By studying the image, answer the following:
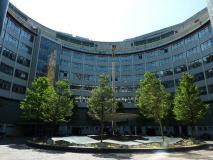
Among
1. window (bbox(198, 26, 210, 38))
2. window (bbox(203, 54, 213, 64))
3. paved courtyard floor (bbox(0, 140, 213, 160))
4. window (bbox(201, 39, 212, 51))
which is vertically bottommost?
paved courtyard floor (bbox(0, 140, 213, 160))

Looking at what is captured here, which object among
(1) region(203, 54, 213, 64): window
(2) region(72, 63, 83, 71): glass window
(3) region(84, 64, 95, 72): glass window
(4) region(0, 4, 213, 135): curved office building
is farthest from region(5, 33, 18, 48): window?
(1) region(203, 54, 213, 64): window

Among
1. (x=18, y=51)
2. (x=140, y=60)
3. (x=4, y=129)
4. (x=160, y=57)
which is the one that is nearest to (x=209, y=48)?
(x=160, y=57)

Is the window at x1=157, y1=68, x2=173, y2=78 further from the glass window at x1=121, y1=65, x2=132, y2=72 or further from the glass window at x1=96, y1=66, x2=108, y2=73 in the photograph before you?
the glass window at x1=96, y1=66, x2=108, y2=73

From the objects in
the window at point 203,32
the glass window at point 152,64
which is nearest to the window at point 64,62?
the glass window at point 152,64

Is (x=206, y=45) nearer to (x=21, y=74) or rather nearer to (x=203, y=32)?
(x=203, y=32)

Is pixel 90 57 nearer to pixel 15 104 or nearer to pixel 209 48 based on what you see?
pixel 15 104

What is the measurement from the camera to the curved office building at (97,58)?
4828 centimetres

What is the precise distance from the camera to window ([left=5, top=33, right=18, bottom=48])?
4724cm

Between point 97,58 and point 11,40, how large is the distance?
29701mm

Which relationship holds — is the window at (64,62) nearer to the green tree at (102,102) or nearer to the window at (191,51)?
the window at (191,51)

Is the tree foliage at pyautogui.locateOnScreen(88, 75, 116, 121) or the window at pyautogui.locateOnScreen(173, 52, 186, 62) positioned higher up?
the window at pyautogui.locateOnScreen(173, 52, 186, 62)

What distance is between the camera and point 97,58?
71.2 m

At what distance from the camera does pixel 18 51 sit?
50812 mm

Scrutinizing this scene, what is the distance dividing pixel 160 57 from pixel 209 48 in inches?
672
